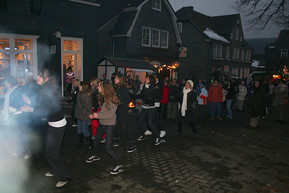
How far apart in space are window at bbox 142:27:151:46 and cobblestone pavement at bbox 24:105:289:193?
1458 centimetres

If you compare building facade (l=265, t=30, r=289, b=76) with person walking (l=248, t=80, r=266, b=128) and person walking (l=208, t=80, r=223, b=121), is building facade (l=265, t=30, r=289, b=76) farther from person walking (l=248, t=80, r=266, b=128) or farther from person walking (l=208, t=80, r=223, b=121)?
person walking (l=248, t=80, r=266, b=128)

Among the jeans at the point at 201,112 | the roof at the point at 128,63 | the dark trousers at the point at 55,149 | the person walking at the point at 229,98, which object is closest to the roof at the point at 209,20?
the roof at the point at 128,63

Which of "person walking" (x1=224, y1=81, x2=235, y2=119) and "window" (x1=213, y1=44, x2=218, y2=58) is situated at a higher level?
"window" (x1=213, y1=44, x2=218, y2=58)

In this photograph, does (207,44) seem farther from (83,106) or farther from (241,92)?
(83,106)

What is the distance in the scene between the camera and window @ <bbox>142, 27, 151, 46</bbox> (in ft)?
70.3

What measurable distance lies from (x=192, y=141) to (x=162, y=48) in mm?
16875

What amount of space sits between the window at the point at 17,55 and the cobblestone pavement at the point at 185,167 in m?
6.69

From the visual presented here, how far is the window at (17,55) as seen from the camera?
12406 millimetres

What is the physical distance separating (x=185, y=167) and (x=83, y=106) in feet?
9.85

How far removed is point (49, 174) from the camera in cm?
488

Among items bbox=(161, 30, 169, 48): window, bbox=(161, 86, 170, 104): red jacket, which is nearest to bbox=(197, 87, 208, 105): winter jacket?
bbox=(161, 86, 170, 104): red jacket

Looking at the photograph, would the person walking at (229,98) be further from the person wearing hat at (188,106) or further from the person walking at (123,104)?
the person walking at (123,104)

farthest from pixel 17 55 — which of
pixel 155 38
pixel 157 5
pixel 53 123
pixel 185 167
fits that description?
pixel 157 5

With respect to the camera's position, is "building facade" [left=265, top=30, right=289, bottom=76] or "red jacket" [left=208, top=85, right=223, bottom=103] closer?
"red jacket" [left=208, top=85, right=223, bottom=103]
